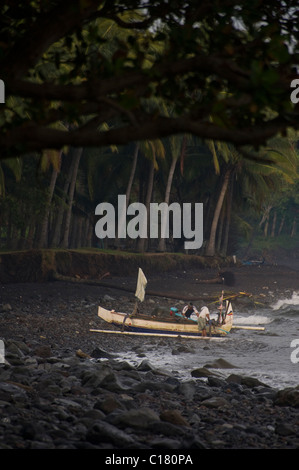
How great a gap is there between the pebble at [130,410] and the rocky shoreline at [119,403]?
14 millimetres

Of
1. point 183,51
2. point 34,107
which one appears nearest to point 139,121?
point 34,107

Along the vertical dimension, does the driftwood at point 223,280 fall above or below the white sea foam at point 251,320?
above

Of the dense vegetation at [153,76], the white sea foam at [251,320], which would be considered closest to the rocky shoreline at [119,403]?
the dense vegetation at [153,76]

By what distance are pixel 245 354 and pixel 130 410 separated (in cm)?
1129

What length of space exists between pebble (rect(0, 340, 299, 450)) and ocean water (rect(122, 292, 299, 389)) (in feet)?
7.61

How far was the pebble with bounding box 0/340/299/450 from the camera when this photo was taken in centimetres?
750

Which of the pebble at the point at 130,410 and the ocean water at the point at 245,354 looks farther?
the ocean water at the point at 245,354

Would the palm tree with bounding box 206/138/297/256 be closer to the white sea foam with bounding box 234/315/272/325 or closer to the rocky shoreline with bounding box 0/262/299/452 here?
the white sea foam with bounding box 234/315/272/325

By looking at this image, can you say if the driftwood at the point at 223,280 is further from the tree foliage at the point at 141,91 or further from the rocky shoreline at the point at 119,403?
the tree foliage at the point at 141,91

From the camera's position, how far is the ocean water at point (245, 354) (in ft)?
53.3

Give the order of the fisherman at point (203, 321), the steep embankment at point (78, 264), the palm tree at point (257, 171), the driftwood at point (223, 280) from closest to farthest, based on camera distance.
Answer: the fisherman at point (203, 321) < the steep embankment at point (78, 264) < the driftwood at point (223, 280) < the palm tree at point (257, 171)

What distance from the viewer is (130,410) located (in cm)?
881

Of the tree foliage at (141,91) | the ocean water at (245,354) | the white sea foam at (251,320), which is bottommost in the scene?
the white sea foam at (251,320)

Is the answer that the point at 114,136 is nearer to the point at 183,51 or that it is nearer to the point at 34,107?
the point at 34,107
